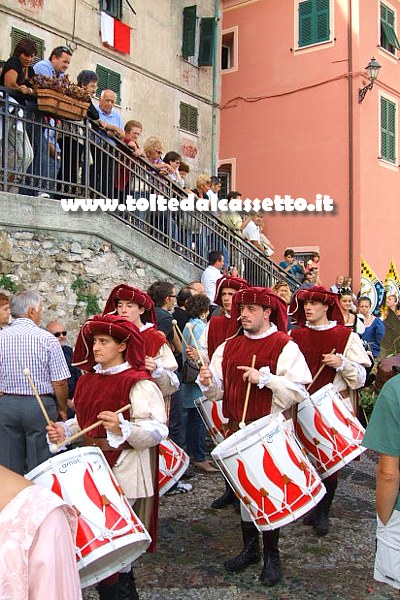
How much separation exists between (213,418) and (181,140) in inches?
472

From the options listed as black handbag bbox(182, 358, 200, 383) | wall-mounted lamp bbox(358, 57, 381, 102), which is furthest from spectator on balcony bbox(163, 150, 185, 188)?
wall-mounted lamp bbox(358, 57, 381, 102)

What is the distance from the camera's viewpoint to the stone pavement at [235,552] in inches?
156

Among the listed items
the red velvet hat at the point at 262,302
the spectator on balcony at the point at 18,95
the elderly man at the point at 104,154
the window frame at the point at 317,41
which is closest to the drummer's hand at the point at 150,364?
the red velvet hat at the point at 262,302

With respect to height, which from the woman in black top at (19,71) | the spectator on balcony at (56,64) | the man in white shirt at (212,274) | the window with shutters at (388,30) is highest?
the window with shutters at (388,30)

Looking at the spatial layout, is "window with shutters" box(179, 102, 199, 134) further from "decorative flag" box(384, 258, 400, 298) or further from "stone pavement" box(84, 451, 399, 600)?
"stone pavement" box(84, 451, 399, 600)

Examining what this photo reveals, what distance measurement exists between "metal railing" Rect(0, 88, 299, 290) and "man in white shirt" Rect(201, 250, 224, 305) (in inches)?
17.4

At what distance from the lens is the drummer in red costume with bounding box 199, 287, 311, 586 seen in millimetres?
4086

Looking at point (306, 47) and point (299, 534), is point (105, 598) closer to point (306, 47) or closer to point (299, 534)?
point (299, 534)

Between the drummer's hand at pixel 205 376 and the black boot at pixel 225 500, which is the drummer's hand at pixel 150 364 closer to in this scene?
the drummer's hand at pixel 205 376

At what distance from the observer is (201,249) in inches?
405

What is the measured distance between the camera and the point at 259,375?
13.4 feet

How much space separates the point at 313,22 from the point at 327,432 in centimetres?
1437

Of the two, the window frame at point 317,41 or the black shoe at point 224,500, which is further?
the window frame at point 317,41

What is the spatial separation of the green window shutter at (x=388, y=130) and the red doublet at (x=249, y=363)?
13523 millimetres
